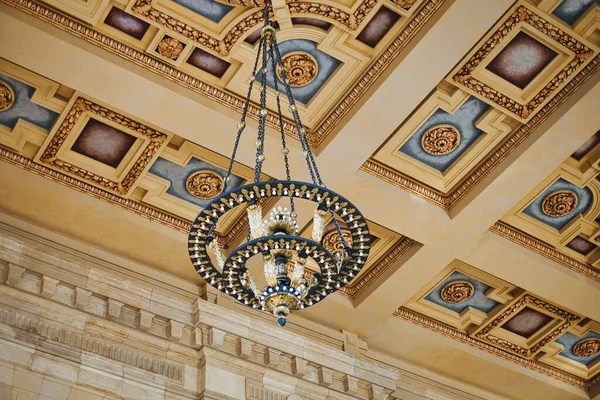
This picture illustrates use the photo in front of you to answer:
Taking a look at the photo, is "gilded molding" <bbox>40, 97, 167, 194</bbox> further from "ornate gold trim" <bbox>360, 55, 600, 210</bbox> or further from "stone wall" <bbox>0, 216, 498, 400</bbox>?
"ornate gold trim" <bbox>360, 55, 600, 210</bbox>

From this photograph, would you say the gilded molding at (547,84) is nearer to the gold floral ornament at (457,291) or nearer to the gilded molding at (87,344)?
the gold floral ornament at (457,291)

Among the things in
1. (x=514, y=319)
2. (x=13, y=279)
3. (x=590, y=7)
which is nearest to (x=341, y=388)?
(x=514, y=319)

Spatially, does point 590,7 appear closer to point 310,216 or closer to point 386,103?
point 386,103

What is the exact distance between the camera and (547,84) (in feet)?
26.1

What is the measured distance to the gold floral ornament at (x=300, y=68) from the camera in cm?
768

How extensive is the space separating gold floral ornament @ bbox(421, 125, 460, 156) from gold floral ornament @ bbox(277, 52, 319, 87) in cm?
118

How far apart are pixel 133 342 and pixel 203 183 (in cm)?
150

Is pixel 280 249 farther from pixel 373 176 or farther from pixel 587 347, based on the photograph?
pixel 587 347

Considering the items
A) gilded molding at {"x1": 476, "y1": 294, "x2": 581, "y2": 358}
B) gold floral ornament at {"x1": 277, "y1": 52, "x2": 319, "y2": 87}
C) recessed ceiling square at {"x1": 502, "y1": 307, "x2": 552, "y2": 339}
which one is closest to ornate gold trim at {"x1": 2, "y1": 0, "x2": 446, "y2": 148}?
gold floral ornament at {"x1": 277, "y1": 52, "x2": 319, "y2": 87}

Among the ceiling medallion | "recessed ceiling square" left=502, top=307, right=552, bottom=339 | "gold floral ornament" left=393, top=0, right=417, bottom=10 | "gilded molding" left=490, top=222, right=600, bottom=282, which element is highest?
"gold floral ornament" left=393, top=0, right=417, bottom=10

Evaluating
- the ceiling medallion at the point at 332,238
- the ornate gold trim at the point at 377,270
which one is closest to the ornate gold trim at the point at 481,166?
the ornate gold trim at the point at 377,270

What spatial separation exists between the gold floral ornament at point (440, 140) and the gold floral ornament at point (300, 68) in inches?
46.5

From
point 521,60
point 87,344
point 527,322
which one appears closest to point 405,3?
point 521,60

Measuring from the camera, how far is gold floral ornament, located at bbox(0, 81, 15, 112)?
7.54 m
